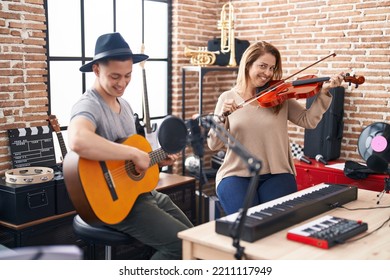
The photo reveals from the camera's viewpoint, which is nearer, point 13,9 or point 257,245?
point 257,245

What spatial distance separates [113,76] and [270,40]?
8.98 feet

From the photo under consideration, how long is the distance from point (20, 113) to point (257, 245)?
2178 mm

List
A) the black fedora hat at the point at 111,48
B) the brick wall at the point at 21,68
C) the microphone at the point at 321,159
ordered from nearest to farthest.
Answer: the black fedora hat at the point at 111,48 < the brick wall at the point at 21,68 < the microphone at the point at 321,159

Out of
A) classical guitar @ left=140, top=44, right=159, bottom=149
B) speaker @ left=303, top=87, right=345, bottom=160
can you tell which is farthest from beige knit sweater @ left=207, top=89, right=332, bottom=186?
speaker @ left=303, top=87, right=345, bottom=160

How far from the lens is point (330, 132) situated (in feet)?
13.8

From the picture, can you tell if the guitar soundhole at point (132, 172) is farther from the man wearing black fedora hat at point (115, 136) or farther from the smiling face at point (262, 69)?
the smiling face at point (262, 69)

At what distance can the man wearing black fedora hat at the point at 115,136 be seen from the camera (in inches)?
84.9

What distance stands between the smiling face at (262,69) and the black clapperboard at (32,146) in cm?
148

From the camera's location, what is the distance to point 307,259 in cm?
174

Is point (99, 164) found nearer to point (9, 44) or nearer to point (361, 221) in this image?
point (361, 221)

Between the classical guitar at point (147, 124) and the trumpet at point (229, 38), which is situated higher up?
the trumpet at point (229, 38)

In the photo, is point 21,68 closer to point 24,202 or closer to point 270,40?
point 24,202

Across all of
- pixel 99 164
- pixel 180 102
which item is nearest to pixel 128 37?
pixel 180 102

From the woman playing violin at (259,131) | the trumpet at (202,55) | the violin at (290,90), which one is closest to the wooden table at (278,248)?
the woman playing violin at (259,131)
